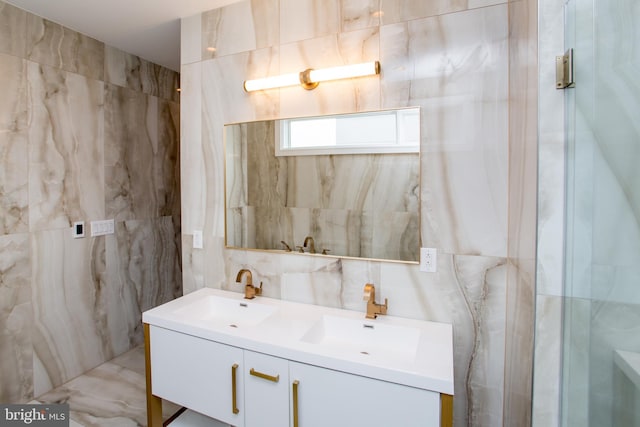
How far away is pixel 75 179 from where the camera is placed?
88.1 inches

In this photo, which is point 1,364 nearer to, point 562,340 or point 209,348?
point 209,348

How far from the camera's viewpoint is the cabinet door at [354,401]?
102cm

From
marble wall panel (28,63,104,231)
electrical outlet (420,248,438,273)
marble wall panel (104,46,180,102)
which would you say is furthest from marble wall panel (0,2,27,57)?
electrical outlet (420,248,438,273)

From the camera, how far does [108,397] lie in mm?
2096

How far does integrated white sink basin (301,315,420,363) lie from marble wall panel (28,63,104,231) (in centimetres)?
205

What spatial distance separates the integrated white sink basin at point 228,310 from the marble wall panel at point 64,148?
1309mm

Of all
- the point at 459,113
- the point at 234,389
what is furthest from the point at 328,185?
the point at 234,389

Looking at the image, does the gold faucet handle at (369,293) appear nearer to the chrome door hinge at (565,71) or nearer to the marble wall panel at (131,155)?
the chrome door hinge at (565,71)

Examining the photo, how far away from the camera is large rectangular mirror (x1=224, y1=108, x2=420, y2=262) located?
4.90 feet

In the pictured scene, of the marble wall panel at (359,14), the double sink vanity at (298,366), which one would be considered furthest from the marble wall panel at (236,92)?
the double sink vanity at (298,366)

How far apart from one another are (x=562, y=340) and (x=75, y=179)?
2960mm

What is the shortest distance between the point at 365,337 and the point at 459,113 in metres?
1.15

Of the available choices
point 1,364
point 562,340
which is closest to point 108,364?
point 1,364

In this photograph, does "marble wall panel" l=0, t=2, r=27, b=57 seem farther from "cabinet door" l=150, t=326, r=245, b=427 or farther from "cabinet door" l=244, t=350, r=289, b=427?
"cabinet door" l=244, t=350, r=289, b=427
